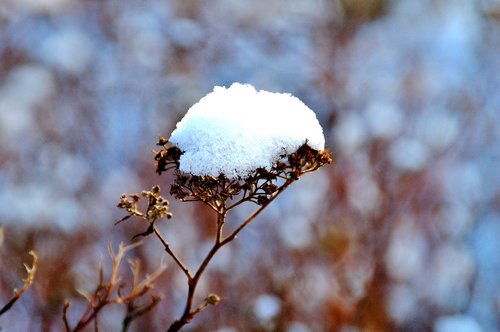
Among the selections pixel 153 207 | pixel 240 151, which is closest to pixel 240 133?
pixel 240 151

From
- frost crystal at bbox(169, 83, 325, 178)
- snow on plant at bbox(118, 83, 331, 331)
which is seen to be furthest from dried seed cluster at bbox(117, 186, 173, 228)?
frost crystal at bbox(169, 83, 325, 178)

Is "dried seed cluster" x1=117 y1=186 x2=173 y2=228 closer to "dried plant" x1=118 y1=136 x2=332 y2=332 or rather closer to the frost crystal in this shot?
"dried plant" x1=118 y1=136 x2=332 y2=332

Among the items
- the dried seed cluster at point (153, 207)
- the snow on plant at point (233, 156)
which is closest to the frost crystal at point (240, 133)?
the snow on plant at point (233, 156)

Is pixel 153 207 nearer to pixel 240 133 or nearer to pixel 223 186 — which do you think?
pixel 223 186

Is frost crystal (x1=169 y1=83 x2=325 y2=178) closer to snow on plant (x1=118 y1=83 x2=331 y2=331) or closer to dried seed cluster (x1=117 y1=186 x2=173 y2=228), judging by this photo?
snow on plant (x1=118 y1=83 x2=331 y2=331)

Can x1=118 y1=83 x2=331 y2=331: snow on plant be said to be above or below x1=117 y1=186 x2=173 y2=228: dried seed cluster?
above

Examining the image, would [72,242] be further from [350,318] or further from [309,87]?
[309,87]

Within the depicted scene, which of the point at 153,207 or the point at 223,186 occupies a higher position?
the point at 223,186
